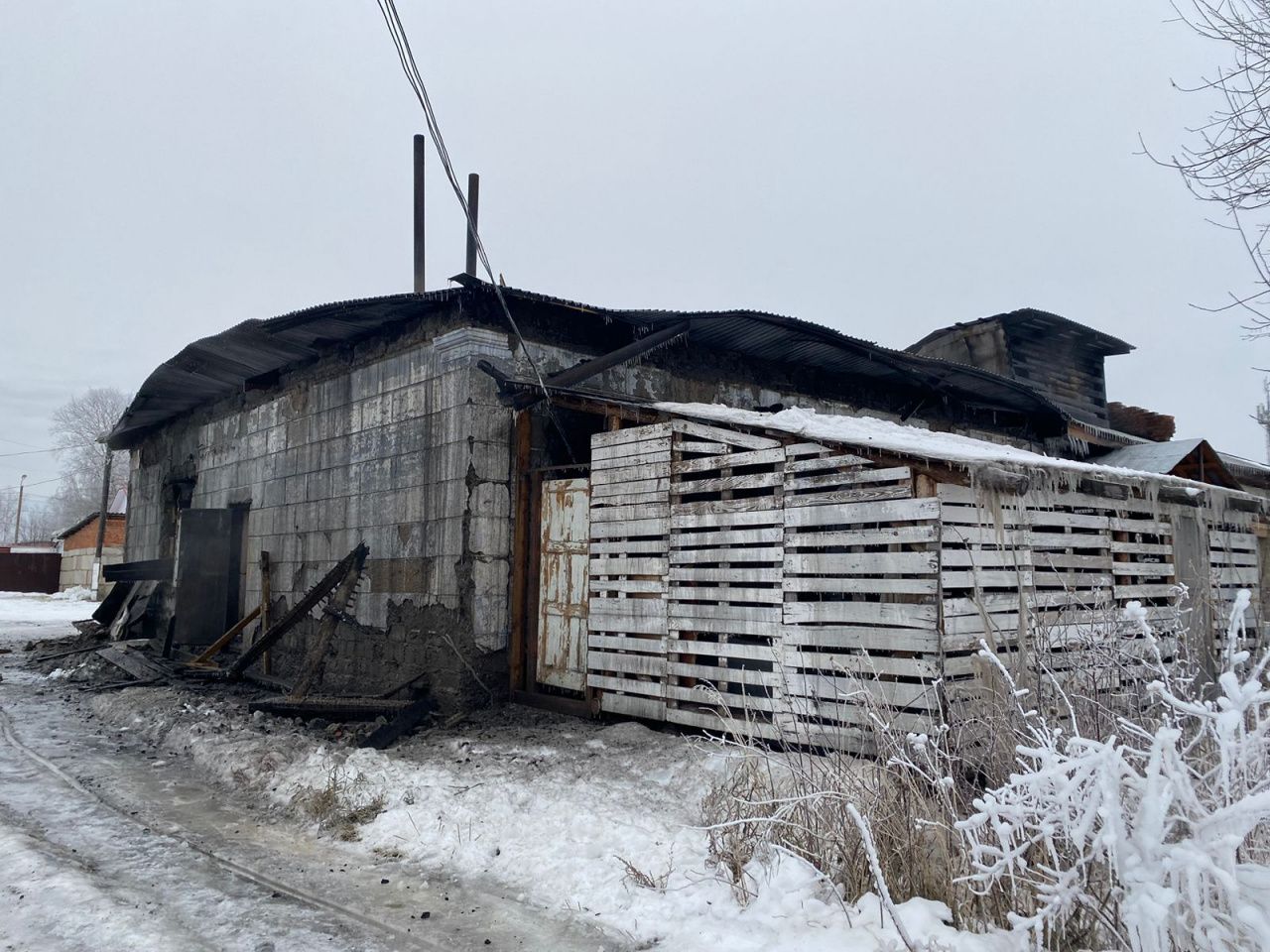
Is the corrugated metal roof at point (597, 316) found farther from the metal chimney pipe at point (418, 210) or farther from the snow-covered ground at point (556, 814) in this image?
the snow-covered ground at point (556, 814)

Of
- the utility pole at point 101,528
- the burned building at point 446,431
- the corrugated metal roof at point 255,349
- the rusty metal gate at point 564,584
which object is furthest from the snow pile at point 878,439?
the utility pole at point 101,528

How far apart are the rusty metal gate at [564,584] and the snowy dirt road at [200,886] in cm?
301

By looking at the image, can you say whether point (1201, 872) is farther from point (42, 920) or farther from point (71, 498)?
point (71, 498)

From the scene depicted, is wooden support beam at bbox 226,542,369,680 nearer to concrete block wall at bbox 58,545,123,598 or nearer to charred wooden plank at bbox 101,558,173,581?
charred wooden plank at bbox 101,558,173,581

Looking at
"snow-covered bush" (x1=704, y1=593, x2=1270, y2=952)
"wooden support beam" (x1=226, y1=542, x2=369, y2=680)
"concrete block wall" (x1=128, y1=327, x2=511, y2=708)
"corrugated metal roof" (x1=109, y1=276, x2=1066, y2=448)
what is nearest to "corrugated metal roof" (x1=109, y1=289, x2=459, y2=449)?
"corrugated metal roof" (x1=109, y1=276, x2=1066, y2=448)

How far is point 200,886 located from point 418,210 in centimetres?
1086

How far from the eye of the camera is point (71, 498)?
2726 inches

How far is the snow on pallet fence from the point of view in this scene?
5.96 metres

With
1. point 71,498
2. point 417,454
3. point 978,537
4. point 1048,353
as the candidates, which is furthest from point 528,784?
point 71,498

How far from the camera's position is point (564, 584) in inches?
330

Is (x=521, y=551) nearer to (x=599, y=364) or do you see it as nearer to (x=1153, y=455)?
(x=599, y=364)

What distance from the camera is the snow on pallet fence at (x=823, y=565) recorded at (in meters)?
5.96

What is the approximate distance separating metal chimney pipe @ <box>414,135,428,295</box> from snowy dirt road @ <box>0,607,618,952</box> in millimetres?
8315

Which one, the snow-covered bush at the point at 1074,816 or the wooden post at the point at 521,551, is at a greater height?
the wooden post at the point at 521,551
